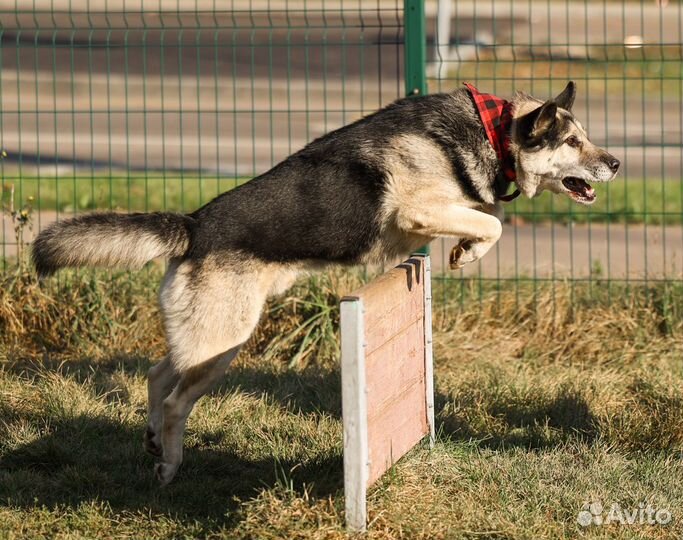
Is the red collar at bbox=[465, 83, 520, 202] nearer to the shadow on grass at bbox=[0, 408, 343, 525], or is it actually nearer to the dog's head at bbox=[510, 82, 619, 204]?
the dog's head at bbox=[510, 82, 619, 204]

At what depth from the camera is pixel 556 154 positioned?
5.14m

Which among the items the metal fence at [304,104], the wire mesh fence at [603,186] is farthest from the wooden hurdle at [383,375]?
the metal fence at [304,104]

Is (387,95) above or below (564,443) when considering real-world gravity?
above

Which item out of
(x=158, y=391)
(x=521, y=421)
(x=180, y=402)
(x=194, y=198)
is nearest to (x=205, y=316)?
(x=180, y=402)

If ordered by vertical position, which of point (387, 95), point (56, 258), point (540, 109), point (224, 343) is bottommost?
point (224, 343)

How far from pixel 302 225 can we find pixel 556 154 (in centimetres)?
137

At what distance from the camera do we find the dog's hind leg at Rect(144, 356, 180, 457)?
508 cm

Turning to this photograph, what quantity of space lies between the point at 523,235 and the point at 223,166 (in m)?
4.41

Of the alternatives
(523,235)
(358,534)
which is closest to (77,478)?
(358,534)

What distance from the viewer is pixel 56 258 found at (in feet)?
15.3

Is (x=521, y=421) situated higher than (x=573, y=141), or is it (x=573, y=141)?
(x=573, y=141)

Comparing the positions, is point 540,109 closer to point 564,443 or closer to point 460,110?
point 460,110

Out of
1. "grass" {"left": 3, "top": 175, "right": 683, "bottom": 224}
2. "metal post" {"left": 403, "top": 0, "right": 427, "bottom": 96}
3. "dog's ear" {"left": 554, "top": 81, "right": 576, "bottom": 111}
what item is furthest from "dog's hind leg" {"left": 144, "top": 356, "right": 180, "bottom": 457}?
"grass" {"left": 3, "top": 175, "right": 683, "bottom": 224}

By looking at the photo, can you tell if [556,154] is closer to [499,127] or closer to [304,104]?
Result: [499,127]
